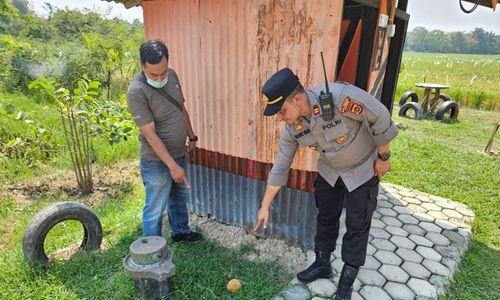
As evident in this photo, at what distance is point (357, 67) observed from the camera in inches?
140

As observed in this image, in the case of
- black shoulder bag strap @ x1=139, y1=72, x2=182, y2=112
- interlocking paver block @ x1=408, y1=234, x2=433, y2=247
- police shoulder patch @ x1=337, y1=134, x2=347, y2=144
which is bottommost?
interlocking paver block @ x1=408, y1=234, x2=433, y2=247

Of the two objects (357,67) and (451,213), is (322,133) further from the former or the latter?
(451,213)

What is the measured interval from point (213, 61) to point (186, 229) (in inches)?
71.0

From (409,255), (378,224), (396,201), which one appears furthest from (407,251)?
(396,201)

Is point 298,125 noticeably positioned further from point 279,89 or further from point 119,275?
point 119,275

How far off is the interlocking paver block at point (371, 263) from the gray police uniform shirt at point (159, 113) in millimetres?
2069

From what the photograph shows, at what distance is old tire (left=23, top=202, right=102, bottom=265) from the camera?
3.01 m

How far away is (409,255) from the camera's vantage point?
330 cm

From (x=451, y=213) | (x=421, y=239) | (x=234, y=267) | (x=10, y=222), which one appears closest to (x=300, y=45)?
(x=234, y=267)

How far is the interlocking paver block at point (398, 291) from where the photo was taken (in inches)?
108

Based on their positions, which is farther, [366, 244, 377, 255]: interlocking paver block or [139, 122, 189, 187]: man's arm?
[366, 244, 377, 255]: interlocking paver block

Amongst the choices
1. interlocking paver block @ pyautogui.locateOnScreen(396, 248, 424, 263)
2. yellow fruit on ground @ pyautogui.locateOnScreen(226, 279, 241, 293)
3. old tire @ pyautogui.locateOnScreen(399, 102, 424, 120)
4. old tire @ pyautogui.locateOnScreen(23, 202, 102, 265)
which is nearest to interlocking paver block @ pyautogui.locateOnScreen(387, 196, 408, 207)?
interlocking paver block @ pyautogui.locateOnScreen(396, 248, 424, 263)

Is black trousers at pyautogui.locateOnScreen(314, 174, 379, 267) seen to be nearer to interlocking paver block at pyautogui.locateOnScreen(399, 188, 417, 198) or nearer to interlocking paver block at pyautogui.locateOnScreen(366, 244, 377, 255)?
interlocking paver block at pyautogui.locateOnScreen(366, 244, 377, 255)

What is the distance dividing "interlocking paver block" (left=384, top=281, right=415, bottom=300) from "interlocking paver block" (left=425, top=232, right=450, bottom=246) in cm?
95
